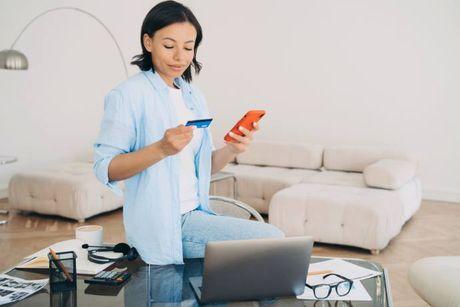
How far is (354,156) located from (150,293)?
3.99 m

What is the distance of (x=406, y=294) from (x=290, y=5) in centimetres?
424

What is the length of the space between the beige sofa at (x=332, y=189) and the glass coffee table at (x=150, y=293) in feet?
7.27

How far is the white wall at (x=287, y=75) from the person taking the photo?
5625 mm

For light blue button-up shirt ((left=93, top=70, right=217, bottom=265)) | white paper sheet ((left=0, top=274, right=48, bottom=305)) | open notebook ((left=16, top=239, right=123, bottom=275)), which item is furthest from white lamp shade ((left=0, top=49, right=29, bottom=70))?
white paper sheet ((left=0, top=274, right=48, bottom=305))

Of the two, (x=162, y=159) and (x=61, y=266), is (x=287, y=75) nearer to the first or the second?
(x=162, y=159)

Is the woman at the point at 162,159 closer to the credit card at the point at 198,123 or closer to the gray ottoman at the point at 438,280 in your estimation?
the credit card at the point at 198,123

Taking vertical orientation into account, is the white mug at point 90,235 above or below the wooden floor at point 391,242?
above

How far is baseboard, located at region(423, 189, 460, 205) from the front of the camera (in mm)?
5598

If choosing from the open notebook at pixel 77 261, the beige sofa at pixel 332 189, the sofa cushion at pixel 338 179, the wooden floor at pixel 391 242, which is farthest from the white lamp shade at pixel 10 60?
the open notebook at pixel 77 261

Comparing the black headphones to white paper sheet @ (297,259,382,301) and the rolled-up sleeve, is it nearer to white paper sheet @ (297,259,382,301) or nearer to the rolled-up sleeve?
the rolled-up sleeve

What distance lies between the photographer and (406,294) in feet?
9.83

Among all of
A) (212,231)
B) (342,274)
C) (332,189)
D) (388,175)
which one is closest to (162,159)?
(212,231)

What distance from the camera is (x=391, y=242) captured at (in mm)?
4059

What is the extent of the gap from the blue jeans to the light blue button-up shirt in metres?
0.05
